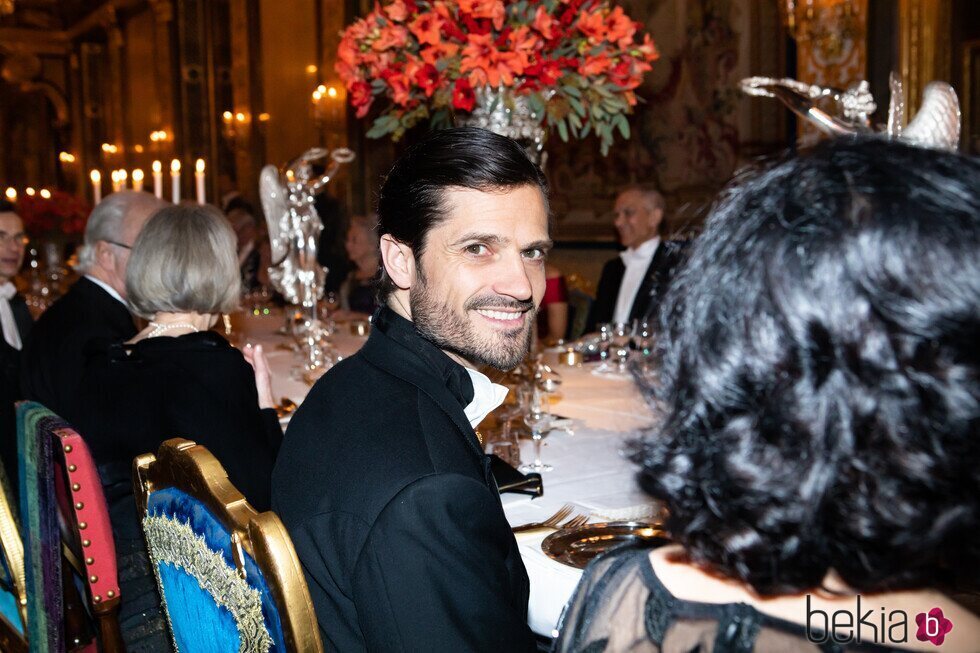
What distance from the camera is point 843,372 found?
0.67m

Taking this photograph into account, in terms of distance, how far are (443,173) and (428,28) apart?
1.30 metres

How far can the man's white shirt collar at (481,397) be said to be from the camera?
1437mm

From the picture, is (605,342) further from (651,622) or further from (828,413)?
(828,413)

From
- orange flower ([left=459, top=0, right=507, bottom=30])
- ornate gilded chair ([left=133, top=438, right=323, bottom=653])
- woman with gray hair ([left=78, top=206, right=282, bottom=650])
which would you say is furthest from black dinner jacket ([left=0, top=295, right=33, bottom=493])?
orange flower ([left=459, top=0, right=507, bottom=30])

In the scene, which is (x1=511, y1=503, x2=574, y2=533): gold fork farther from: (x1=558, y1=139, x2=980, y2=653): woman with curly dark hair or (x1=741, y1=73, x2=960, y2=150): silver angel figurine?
(x1=741, y1=73, x2=960, y2=150): silver angel figurine

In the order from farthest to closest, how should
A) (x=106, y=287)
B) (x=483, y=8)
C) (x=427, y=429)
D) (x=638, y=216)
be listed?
(x=638, y=216) → (x=106, y=287) → (x=483, y=8) → (x=427, y=429)

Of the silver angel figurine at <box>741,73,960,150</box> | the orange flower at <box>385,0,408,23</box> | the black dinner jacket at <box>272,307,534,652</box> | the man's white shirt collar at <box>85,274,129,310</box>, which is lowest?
the black dinner jacket at <box>272,307,534,652</box>

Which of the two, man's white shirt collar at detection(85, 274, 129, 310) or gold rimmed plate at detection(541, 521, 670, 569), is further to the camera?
man's white shirt collar at detection(85, 274, 129, 310)

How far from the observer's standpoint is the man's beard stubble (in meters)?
1.45

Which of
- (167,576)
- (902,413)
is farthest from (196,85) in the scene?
(902,413)

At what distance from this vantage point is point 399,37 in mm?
2701

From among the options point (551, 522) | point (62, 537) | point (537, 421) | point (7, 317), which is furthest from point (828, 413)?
point (7, 317)

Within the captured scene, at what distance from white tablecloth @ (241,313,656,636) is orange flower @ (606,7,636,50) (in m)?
1.09

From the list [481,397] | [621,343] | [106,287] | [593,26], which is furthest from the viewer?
[621,343]
